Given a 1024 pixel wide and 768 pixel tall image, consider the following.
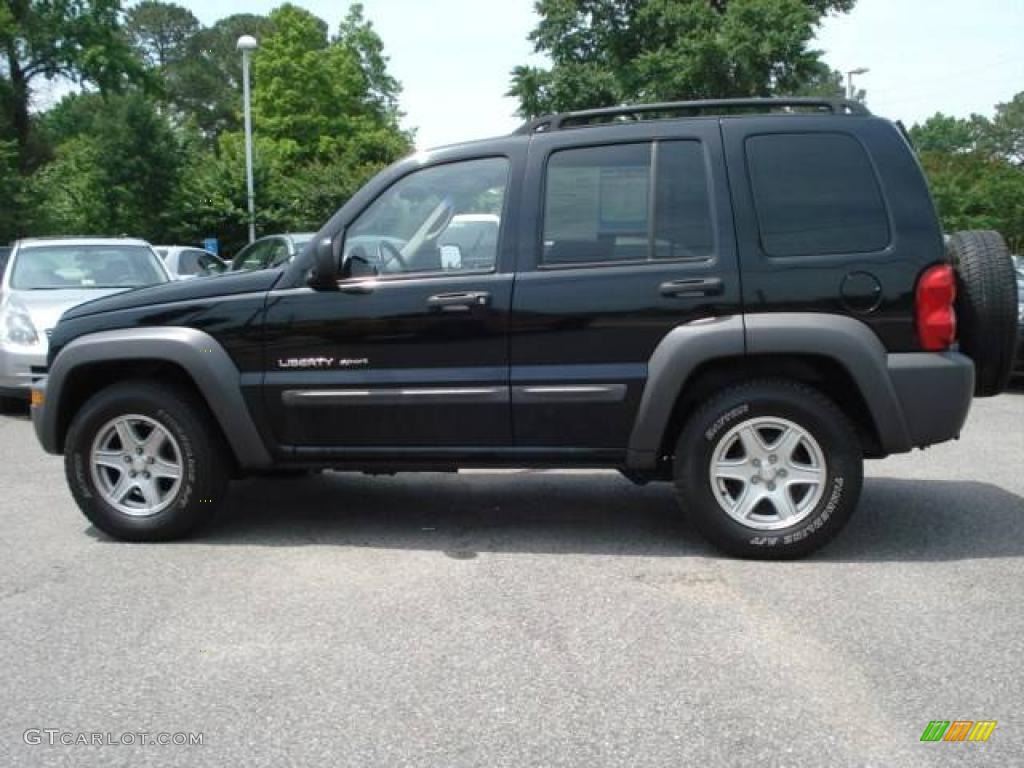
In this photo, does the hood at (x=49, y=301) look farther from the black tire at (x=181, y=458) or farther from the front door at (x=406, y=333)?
the front door at (x=406, y=333)

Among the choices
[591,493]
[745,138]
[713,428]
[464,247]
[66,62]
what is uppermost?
[66,62]

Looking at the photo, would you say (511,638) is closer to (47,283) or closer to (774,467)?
(774,467)

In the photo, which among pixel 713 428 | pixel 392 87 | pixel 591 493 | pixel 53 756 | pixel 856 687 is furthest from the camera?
pixel 392 87

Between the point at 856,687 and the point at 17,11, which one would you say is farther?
the point at 17,11

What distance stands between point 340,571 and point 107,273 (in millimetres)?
6544

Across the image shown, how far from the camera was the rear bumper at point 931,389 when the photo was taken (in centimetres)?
460

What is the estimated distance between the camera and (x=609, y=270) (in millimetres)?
4805

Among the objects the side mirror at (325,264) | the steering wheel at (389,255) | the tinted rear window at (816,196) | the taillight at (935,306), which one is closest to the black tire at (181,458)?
the side mirror at (325,264)

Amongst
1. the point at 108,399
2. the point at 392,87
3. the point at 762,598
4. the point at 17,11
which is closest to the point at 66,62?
the point at 17,11

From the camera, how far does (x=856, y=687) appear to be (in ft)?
11.3

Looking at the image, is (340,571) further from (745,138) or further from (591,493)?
(745,138)

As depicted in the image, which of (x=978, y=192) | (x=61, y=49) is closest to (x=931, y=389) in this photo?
(x=978, y=192)

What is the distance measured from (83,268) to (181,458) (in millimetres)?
5804

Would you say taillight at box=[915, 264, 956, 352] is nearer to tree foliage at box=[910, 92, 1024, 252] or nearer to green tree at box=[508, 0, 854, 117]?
tree foliage at box=[910, 92, 1024, 252]
